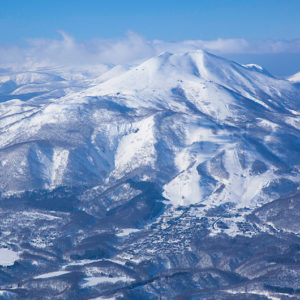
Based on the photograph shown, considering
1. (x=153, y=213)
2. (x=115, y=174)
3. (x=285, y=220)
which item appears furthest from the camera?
(x=115, y=174)

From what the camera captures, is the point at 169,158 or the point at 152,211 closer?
the point at 152,211

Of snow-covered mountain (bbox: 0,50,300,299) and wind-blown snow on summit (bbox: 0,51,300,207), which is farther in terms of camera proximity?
wind-blown snow on summit (bbox: 0,51,300,207)

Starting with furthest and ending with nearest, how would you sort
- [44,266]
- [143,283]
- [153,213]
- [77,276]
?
[153,213] → [44,266] → [77,276] → [143,283]

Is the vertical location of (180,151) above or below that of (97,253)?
above

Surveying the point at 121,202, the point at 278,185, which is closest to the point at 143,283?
the point at 121,202

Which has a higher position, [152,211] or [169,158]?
[169,158]

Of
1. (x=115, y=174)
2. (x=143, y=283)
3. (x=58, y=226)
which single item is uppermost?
(x=115, y=174)

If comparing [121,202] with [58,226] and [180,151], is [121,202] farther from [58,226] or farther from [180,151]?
[180,151]

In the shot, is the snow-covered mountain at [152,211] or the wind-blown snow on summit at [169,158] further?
the wind-blown snow on summit at [169,158]
